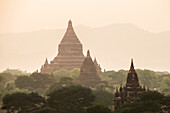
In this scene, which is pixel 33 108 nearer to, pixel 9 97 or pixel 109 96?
pixel 9 97

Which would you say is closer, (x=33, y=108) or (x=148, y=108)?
(x=148, y=108)

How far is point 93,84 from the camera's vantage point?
187500 millimetres

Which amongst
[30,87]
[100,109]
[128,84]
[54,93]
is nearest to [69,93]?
[54,93]

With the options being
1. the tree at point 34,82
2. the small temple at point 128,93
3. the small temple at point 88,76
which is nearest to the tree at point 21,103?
the small temple at point 128,93

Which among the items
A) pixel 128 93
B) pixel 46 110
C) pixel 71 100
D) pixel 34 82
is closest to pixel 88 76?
pixel 34 82

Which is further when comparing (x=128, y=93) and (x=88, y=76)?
(x=88, y=76)

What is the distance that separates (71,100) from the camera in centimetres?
12331

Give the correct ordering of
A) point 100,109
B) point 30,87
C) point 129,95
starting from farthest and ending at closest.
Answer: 1. point 30,87
2. point 129,95
3. point 100,109

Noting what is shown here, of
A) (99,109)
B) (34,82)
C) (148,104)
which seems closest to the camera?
(99,109)

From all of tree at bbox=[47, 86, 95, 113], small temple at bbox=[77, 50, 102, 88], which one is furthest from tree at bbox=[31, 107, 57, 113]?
small temple at bbox=[77, 50, 102, 88]

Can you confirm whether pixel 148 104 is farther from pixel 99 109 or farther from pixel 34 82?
pixel 34 82

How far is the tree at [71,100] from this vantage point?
121438 millimetres

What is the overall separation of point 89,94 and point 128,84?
9.70 metres

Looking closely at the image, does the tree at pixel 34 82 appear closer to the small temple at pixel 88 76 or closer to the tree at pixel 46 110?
the small temple at pixel 88 76
